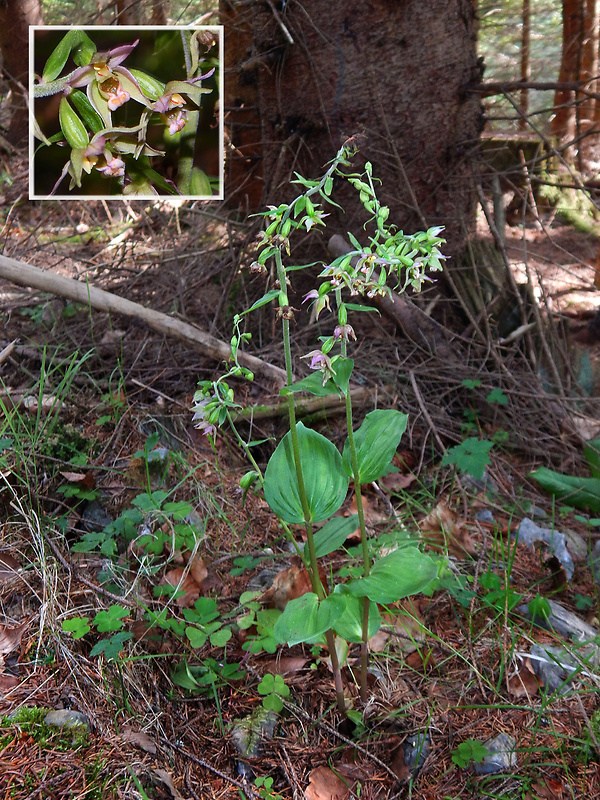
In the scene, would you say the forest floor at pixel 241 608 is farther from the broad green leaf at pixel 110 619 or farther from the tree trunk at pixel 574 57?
the tree trunk at pixel 574 57

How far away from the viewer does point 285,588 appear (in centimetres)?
184

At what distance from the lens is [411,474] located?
2.53m

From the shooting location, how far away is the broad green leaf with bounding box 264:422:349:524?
1.51 metres

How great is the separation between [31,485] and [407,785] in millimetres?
1448

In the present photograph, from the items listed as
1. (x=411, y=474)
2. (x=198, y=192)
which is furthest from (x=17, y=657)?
(x=198, y=192)

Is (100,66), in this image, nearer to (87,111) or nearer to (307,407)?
(87,111)

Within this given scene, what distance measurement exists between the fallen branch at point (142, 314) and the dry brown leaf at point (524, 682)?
1524mm

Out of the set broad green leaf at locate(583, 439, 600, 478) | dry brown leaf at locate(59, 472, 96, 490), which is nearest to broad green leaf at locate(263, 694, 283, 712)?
dry brown leaf at locate(59, 472, 96, 490)

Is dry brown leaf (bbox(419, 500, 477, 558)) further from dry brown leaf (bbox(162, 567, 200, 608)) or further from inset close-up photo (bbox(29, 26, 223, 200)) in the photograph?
inset close-up photo (bbox(29, 26, 223, 200))

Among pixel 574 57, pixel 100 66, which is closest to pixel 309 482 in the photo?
pixel 100 66

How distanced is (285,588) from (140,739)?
572 mm

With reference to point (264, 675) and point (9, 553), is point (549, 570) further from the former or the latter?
point (9, 553)

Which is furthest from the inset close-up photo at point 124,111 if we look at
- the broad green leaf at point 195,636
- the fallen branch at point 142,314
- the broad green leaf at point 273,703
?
the broad green leaf at point 273,703

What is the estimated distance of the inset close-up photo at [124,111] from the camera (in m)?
2.38
